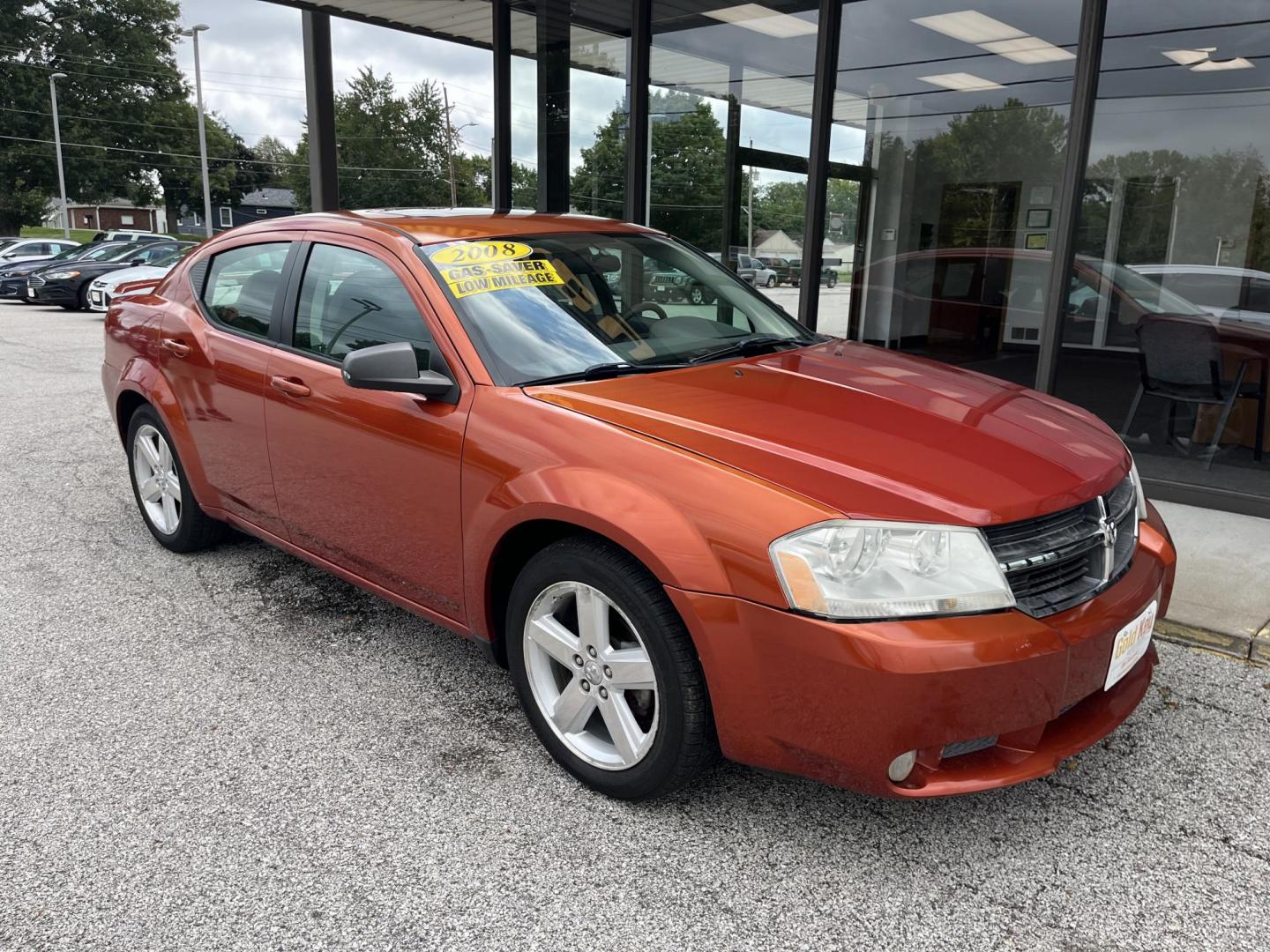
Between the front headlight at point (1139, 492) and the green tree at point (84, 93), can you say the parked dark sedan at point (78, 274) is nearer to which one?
the front headlight at point (1139, 492)

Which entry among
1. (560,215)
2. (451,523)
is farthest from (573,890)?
(560,215)

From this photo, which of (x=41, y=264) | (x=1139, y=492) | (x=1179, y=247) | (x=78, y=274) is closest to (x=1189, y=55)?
(x=1179, y=247)

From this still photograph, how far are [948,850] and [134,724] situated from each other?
257 cm

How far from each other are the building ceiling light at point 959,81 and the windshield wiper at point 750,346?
528 centimetres

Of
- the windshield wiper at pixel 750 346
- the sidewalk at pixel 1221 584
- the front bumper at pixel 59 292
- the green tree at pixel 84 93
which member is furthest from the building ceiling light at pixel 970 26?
the green tree at pixel 84 93

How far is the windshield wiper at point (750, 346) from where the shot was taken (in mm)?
Answer: 3316

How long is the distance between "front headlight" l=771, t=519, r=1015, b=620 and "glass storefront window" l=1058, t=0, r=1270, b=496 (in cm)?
463

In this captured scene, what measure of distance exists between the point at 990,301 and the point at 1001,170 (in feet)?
3.45

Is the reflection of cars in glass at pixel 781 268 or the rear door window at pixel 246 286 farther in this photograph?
the reflection of cars in glass at pixel 781 268

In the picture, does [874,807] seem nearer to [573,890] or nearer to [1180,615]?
[573,890]

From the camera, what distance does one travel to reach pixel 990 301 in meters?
7.97

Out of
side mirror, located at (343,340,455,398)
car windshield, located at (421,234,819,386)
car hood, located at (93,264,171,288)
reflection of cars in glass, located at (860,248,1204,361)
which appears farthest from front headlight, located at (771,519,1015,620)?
car hood, located at (93,264,171,288)

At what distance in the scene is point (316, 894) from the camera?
2.34m

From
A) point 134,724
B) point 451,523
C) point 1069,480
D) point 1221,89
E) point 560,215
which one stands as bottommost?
point 134,724
